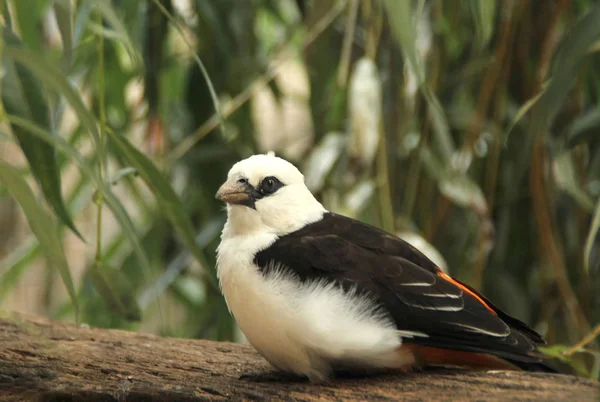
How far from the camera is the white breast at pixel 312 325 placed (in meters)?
1.53

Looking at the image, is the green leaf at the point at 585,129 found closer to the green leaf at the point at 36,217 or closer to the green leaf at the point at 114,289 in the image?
the green leaf at the point at 114,289

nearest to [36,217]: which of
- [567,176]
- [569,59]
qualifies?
[569,59]

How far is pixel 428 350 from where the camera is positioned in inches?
62.6

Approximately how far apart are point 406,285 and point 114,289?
1.81 ft

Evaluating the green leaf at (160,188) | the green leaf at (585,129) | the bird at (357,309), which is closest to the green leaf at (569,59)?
the bird at (357,309)

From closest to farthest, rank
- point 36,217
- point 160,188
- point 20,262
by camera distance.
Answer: point 36,217, point 160,188, point 20,262

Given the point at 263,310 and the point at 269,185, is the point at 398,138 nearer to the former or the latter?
the point at 269,185

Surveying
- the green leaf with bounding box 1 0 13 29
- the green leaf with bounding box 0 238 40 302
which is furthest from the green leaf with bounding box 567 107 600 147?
the green leaf with bounding box 0 238 40 302

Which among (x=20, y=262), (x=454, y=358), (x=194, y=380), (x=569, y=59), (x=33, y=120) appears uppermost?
(x=20, y=262)

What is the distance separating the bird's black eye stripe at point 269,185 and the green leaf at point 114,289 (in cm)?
34

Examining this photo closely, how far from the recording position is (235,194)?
1.76 meters

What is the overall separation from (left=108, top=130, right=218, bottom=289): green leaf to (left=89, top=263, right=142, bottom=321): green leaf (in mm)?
149

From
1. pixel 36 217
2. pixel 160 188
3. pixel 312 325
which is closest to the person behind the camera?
pixel 36 217

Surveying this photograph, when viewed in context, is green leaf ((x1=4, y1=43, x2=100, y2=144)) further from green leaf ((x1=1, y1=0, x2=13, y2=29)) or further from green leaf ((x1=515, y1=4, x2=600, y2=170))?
green leaf ((x1=515, y1=4, x2=600, y2=170))
